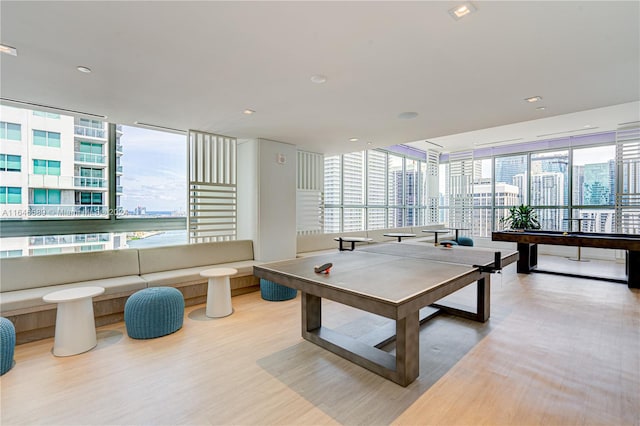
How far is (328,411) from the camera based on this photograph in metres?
1.90

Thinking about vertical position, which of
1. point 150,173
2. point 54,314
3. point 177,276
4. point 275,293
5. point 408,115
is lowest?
point 275,293

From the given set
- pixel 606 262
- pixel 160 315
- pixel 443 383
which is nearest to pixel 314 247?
pixel 160 315

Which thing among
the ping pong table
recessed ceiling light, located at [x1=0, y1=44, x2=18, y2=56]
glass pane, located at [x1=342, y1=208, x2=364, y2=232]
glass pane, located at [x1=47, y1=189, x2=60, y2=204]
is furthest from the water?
glass pane, located at [x1=342, y1=208, x2=364, y2=232]

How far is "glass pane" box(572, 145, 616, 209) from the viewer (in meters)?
7.19

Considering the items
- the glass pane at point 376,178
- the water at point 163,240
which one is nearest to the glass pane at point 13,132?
the water at point 163,240

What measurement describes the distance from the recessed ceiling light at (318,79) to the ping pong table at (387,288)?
5.84 feet

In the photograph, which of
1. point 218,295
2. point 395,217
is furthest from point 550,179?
point 218,295

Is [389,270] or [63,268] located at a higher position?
[389,270]

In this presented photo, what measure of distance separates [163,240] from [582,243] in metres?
7.12

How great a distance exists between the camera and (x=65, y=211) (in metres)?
4.21

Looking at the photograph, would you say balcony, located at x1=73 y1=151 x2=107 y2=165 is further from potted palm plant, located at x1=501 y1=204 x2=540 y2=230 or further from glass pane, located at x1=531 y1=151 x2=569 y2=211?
glass pane, located at x1=531 y1=151 x2=569 y2=211

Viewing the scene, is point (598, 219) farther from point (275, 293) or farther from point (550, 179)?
point (275, 293)

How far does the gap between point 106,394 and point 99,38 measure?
2.59 meters

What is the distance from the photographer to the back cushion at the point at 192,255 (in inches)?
161
